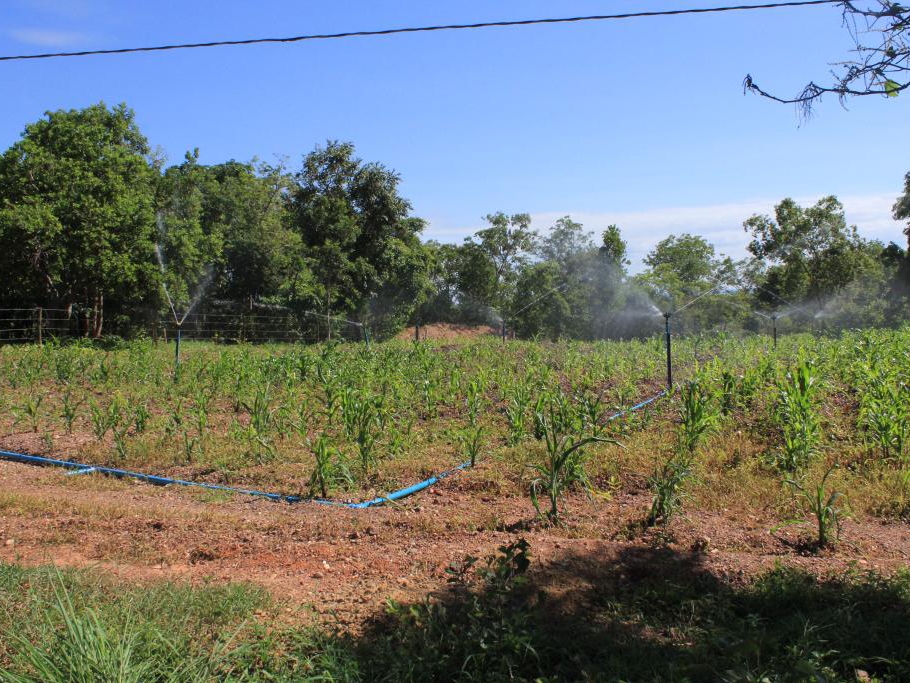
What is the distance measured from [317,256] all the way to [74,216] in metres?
8.95

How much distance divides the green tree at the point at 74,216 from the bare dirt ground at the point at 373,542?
59.0ft

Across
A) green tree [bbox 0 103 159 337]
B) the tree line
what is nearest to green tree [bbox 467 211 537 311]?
the tree line

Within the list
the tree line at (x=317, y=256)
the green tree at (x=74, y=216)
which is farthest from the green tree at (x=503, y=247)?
the green tree at (x=74, y=216)

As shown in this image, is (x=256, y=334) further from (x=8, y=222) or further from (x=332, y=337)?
(x=8, y=222)

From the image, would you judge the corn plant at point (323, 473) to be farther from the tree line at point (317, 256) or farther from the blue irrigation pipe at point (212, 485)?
the tree line at point (317, 256)

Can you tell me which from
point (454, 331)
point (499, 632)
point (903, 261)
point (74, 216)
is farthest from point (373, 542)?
point (903, 261)

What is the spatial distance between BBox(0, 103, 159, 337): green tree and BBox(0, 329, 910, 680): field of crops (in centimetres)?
1314

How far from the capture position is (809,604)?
3352 millimetres

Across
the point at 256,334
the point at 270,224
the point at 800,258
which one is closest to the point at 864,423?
the point at 256,334

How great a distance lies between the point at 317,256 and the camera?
27484mm

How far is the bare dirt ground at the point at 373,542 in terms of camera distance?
3775mm

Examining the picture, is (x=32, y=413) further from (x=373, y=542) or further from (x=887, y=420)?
(x=887, y=420)

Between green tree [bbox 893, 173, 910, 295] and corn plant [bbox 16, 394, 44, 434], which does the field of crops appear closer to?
corn plant [bbox 16, 394, 44, 434]

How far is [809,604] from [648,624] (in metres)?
0.84
